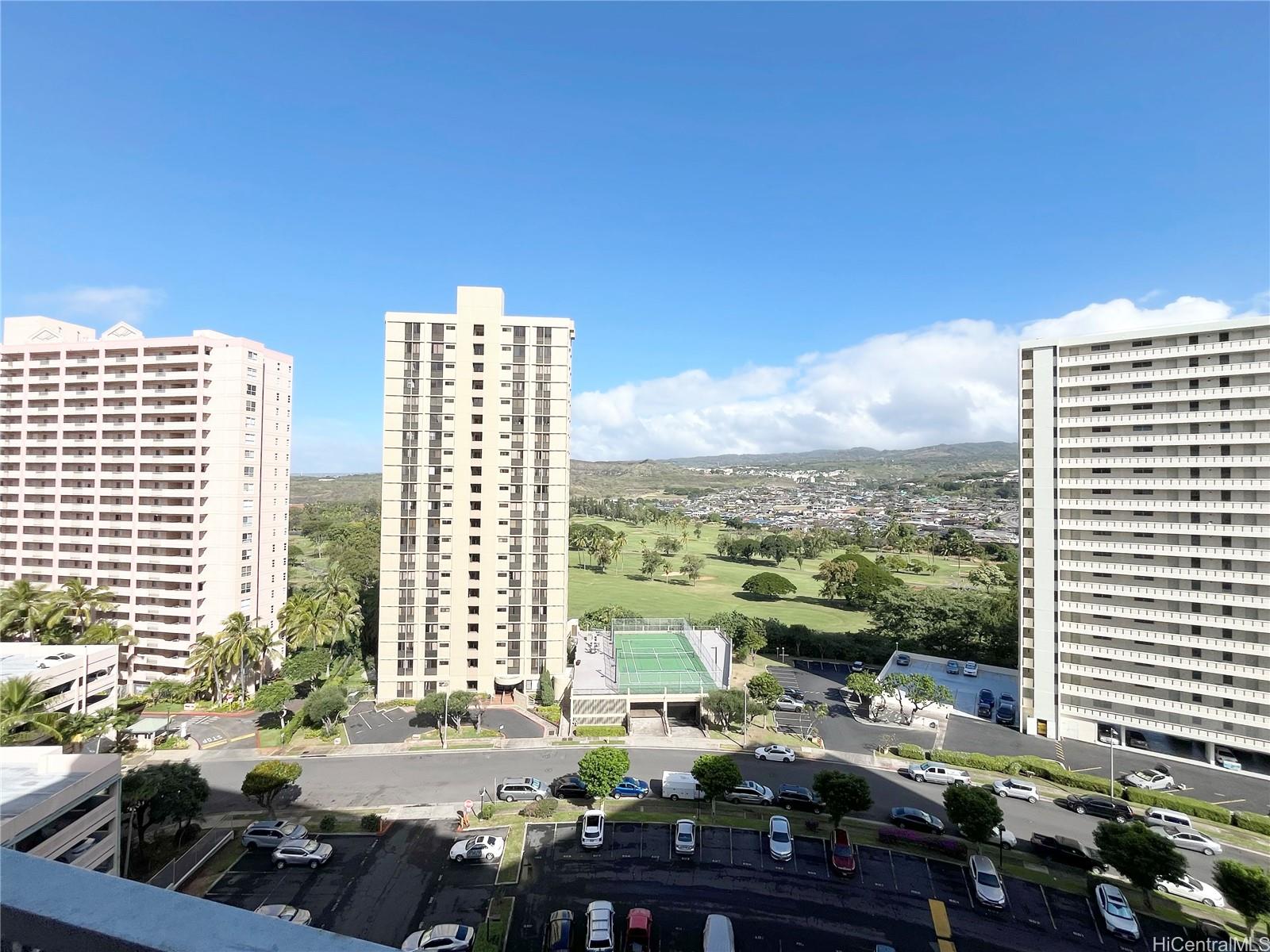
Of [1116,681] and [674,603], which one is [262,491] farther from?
[1116,681]

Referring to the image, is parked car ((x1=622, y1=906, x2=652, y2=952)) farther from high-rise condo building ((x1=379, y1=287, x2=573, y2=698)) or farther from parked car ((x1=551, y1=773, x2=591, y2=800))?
high-rise condo building ((x1=379, y1=287, x2=573, y2=698))

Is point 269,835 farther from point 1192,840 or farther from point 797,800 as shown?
point 1192,840

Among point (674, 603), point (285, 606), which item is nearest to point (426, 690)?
point (285, 606)

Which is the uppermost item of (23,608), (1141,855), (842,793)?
(23,608)

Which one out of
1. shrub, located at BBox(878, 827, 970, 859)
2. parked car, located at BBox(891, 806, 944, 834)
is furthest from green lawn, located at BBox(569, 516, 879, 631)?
shrub, located at BBox(878, 827, 970, 859)

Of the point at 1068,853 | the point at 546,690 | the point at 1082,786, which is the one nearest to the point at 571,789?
the point at 546,690
